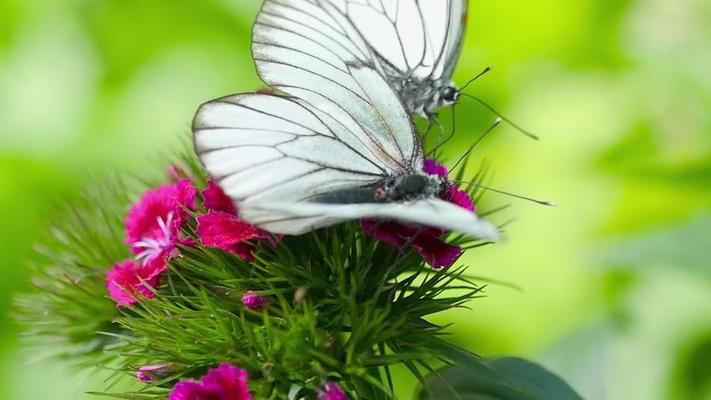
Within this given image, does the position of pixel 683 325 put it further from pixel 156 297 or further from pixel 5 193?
pixel 5 193

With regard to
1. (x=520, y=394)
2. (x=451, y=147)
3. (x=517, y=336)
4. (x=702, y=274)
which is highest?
(x=451, y=147)

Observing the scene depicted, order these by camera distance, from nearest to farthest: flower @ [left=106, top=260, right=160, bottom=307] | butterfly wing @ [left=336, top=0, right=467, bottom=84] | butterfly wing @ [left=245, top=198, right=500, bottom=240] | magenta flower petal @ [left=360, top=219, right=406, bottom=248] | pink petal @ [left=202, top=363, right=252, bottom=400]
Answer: butterfly wing @ [left=245, top=198, right=500, bottom=240] → pink petal @ [left=202, top=363, right=252, bottom=400] → magenta flower petal @ [left=360, top=219, right=406, bottom=248] → flower @ [left=106, top=260, right=160, bottom=307] → butterfly wing @ [left=336, top=0, right=467, bottom=84]

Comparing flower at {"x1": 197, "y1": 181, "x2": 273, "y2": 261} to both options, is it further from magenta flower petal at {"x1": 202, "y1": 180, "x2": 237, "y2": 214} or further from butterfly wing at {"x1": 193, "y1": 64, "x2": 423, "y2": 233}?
butterfly wing at {"x1": 193, "y1": 64, "x2": 423, "y2": 233}

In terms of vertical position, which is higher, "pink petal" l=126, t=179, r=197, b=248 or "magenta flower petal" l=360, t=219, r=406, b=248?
"pink petal" l=126, t=179, r=197, b=248

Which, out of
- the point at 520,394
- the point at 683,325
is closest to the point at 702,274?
the point at 683,325

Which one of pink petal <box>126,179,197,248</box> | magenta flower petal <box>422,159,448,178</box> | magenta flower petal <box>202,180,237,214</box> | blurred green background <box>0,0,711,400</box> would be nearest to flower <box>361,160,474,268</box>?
magenta flower petal <box>422,159,448,178</box>
